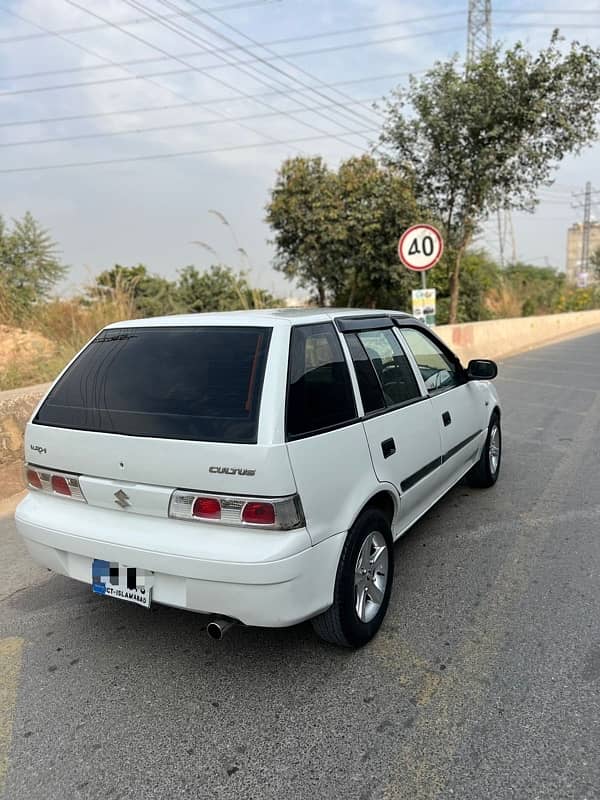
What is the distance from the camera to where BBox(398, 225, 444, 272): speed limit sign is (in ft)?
29.9

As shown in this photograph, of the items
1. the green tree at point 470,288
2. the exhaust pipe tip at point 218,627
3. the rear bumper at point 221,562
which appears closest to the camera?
the rear bumper at point 221,562

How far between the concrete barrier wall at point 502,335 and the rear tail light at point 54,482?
1051 cm

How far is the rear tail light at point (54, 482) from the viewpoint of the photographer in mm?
2768

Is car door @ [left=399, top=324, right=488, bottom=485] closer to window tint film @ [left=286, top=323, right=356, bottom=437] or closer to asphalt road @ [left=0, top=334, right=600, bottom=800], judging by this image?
asphalt road @ [left=0, top=334, right=600, bottom=800]

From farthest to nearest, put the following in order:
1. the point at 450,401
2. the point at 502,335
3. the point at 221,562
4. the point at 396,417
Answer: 1. the point at 502,335
2. the point at 450,401
3. the point at 396,417
4. the point at 221,562

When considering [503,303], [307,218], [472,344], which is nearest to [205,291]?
[307,218]

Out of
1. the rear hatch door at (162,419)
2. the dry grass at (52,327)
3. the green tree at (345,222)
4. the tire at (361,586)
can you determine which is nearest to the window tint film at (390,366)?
the tire at (361,586)

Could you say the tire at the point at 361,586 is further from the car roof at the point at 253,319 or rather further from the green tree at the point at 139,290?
the green tree at the point at 139,290

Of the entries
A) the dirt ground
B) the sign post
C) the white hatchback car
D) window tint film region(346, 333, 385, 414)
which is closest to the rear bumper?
the white hatchback car

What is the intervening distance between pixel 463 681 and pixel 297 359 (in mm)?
1613

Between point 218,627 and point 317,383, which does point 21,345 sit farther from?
point 218,627

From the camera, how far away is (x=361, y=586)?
9.34 feet

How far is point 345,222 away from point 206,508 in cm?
1614

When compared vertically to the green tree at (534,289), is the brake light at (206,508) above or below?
below
